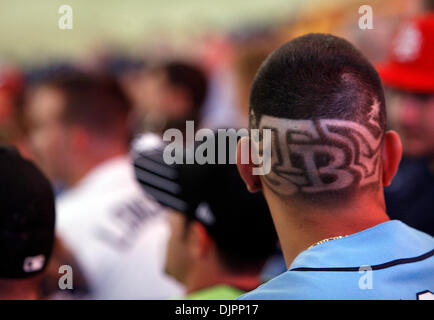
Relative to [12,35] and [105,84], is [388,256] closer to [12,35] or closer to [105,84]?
[105,84]

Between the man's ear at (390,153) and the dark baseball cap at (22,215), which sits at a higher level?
the man's ear at (390,153)

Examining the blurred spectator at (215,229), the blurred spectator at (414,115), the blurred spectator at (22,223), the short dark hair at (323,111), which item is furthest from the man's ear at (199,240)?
the blurred spectator at (414,115)

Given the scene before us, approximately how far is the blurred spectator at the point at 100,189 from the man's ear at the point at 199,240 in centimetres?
55

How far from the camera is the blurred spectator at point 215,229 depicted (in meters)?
1.64

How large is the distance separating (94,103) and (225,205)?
1.49 metres

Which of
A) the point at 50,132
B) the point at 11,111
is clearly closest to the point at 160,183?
the point at 50,132

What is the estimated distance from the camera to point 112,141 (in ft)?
9.50

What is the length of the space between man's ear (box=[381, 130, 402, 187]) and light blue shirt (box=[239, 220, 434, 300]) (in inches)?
6.3

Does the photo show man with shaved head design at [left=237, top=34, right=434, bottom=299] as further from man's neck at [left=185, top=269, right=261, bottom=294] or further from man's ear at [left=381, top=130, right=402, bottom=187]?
man's neck at [left=185, top=269, right=261, bottom=294]

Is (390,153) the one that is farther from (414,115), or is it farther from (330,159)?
(414,115)

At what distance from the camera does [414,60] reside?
7.77ft

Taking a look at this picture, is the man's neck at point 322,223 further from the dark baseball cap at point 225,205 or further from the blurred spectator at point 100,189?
the blurred spectator at point 100,189

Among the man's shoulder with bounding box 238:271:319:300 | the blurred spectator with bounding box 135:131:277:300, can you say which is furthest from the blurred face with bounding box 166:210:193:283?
the man's shoulder with bounding box 238:271:319:300

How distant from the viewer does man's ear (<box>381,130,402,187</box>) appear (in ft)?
3.97
